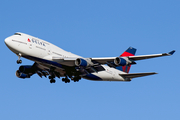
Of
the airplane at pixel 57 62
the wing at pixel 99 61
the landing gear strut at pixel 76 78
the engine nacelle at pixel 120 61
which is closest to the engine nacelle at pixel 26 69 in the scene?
the airplane at pixel 57 62

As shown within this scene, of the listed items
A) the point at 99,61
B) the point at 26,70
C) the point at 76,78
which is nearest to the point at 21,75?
the point at 26,70

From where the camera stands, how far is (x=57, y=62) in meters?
39.6

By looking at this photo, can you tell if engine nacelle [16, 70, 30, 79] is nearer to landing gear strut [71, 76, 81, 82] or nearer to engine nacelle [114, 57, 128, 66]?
landing gear strut [71, 76, 81, 82]

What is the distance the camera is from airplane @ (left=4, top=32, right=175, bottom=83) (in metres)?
37.7

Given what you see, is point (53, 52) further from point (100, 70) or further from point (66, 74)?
point (100, 70)

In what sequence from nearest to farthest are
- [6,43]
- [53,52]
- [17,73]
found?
[6,43] < [53,52] < [17,73]

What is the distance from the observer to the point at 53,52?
3997 cm

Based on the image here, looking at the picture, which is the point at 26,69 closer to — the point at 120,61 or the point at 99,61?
the point at 99,61

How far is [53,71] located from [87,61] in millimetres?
5645

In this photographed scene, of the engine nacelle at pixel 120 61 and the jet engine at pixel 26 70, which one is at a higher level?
the engine nacelle at pixel 120 61

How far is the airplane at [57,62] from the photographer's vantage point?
37.7 meters

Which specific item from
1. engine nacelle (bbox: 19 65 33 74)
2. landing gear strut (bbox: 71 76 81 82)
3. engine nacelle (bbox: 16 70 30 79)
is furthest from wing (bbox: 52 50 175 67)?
engine nacelle (bbox: 16 70 30 79)

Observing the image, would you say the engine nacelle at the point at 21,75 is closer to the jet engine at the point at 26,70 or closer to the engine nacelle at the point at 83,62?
the jet engine at the point at 26,70

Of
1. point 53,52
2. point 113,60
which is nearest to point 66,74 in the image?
point 53,52
